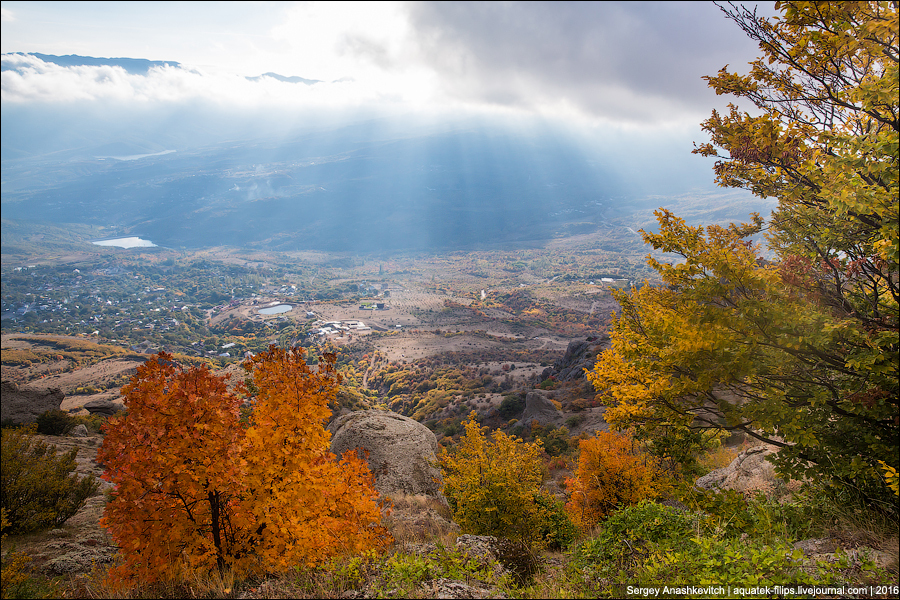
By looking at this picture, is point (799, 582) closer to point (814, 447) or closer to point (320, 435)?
point (814, 447)

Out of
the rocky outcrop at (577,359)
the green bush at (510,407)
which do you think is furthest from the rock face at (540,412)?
the rocky outcrop at (577,359)

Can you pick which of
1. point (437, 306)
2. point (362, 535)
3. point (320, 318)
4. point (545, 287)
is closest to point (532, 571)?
point (362, 535)

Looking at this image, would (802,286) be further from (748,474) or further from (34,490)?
(34,490)

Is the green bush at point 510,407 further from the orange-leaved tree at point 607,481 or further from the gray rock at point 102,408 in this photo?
the gray rock at point 102,408

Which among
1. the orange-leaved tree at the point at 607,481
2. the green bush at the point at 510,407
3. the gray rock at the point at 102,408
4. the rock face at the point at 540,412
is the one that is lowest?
the green bush at the point at 510,407

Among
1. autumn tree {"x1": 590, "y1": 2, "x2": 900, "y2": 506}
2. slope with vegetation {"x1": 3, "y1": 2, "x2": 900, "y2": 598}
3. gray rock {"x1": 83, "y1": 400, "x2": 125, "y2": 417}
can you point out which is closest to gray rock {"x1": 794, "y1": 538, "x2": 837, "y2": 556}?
slope with vegetation {"x1": 3, "y1": 2, "x2": 900, "y2": 598}
